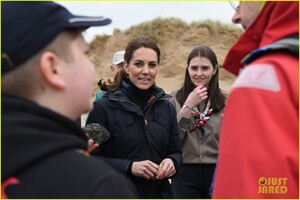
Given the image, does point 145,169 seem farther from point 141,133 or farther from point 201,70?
point 201,70

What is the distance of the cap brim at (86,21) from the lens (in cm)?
138

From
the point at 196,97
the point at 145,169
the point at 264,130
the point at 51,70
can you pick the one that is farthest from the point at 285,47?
the point at 196,97

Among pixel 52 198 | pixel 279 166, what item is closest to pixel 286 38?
pixel 279 166

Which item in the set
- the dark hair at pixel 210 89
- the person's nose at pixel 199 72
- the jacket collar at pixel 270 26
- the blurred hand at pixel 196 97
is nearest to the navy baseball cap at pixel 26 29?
the jacket collar at pixel 270 26

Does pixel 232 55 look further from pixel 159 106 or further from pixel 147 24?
pixel 147 24

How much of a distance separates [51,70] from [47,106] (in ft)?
0.41

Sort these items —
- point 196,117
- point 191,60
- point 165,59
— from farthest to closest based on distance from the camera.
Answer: point 165,59 < point 191,60 < point 196,117

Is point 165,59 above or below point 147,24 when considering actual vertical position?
below

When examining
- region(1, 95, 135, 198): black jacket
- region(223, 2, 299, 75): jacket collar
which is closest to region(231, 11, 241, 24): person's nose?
region(223, 2, 299, 75): jacket collar

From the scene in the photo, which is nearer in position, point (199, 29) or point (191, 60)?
point (191, 60)

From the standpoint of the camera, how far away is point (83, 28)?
1.46m

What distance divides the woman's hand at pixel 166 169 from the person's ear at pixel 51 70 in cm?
187

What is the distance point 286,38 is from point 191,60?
2.69 m

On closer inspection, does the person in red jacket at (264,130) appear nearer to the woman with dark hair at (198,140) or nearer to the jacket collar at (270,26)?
the jacket collar at (270,26)
